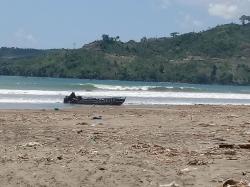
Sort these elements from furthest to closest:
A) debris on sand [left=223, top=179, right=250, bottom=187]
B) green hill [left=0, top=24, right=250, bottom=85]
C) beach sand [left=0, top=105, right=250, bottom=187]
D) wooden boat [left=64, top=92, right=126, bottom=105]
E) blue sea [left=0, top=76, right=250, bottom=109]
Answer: green hill [left=0, top=24, right=250, bottom=85], wooden boat [left=64, top=92, right=126, bottom=105], blue sea [left=0, top=76, right=250, bottom=109], beach sand [left=0, top=105, right=250, bottom=187], debris on sand [left=223, top=179, right=250, bottom=187]

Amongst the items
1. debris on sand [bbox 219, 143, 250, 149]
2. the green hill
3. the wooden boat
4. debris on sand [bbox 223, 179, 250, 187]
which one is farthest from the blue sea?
the green hill

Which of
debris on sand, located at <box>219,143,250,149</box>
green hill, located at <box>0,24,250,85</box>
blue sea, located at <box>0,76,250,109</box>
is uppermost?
green hill, located at <box>0,24,250,85</box>

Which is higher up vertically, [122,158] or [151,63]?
[151,63]

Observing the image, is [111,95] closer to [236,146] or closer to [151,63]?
[236,146]

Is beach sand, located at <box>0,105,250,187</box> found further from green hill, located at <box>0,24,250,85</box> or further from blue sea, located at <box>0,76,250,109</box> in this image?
green hill, located at <box>0,24,250,85</box>

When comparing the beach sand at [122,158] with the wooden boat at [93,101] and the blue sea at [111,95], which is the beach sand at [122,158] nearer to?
the blue sea at [111,95]

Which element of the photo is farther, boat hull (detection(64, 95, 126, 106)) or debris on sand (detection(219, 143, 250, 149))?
boat hull (detection(64, 95, 126, 106))

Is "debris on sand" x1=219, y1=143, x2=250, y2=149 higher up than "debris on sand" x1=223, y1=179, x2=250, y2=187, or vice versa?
"debris on sand" x1=219, y1=143, x2=250, y2=149

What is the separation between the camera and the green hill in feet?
419

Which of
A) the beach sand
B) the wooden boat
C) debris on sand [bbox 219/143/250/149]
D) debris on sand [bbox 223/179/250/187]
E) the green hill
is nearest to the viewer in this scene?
debris on sand [bbox 223/179/250/187]

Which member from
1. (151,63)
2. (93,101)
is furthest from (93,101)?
(151,63)

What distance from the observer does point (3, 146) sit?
1101 centimetres

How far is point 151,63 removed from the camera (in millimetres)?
134625

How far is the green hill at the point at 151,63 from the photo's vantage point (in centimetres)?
12769
